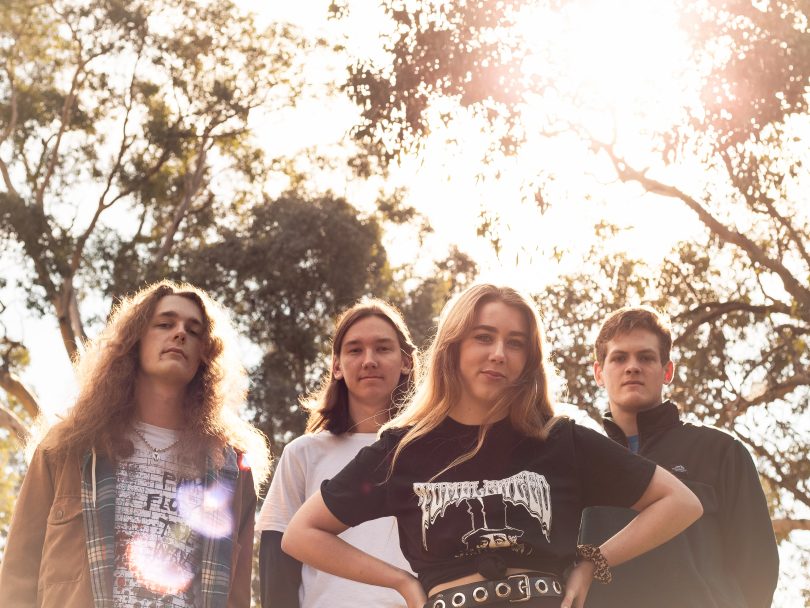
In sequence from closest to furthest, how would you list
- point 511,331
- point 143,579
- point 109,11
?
point 511,331 → point 143,579 → point 109,11

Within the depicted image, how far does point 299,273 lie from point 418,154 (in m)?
11.2

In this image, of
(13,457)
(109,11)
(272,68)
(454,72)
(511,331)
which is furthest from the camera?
(13,457)

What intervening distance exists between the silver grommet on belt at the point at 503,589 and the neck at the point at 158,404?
7.16 feet

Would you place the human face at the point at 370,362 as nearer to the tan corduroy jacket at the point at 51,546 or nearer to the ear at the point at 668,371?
the tan corduroy jacket at the point at 51,546

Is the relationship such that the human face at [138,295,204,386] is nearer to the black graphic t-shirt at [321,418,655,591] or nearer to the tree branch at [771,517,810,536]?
the black graphic t-shirt at [321,418,655,591]

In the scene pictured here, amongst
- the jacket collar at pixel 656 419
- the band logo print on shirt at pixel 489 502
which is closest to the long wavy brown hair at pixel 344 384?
the jacket collar at pixel 656 419

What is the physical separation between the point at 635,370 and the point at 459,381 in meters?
1.56

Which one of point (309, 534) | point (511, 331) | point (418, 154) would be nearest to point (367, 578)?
point (309, 534)

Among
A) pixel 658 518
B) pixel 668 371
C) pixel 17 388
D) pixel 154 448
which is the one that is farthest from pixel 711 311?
pixel 17 388

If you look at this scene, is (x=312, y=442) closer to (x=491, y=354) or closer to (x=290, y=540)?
(x=290, y=540)

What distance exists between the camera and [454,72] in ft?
39.2

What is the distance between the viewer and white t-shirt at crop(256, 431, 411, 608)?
4699 mm

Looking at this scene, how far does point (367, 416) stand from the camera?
532 centimetres

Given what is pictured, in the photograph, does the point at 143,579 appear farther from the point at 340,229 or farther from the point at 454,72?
the point at 340,229
